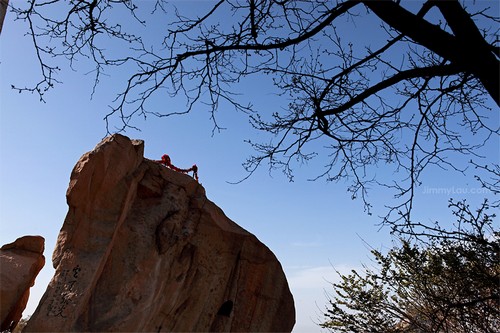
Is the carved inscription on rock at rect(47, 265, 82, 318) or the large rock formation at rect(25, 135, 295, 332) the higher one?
the large rock formation at rect(25, 135, 295, 332)

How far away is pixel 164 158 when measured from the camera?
5617 millimetres

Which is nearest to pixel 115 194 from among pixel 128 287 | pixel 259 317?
pixel 128 287

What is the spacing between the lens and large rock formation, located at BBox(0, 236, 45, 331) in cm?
435

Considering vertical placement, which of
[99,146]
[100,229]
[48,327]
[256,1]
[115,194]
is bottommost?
[48,327]

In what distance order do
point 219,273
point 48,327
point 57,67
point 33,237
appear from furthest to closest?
point 219,273 < point 33,237 < point 48,327 < point 57,67

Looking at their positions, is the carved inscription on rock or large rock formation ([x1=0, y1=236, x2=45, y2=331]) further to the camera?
large rock formation ([x1=0, y1=236, x2=45, y2=331])

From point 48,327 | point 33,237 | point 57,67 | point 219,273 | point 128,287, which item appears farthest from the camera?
point 219,273

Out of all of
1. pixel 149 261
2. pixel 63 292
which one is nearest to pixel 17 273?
pixel 63 292

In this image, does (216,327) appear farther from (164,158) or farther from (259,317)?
(164,158)

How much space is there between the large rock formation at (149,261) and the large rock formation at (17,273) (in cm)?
48

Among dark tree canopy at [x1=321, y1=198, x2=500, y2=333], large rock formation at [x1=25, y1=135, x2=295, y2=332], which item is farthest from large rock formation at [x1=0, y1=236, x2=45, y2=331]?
dark tree canopy at [x1=321, y1=198, x2=500, y2=333]

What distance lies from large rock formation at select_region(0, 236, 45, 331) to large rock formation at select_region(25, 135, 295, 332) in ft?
1.58

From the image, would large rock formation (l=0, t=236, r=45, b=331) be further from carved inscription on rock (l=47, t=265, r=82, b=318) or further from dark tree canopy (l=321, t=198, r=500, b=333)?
dark tree canopy (l=321, t=198, r=500, b=333)

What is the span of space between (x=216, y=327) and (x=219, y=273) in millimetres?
644
